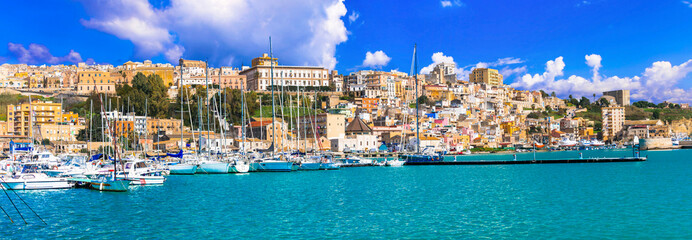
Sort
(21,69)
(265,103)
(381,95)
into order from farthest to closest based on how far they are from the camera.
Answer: (21,69)
(381,95)
(265,103)

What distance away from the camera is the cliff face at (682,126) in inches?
5394

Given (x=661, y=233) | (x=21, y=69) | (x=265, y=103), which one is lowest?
(x=661, y=233)

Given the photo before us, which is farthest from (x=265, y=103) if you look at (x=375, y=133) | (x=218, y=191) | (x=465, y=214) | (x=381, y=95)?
(x=465, y=214)

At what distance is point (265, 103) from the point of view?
10094cm

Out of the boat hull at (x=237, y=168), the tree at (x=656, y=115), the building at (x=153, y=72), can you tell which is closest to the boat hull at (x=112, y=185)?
the boat hull at (x=237, y=168)

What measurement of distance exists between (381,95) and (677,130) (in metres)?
70.1

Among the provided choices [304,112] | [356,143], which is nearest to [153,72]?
[356,143]

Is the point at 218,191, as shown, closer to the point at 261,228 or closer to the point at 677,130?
the point at 261,228

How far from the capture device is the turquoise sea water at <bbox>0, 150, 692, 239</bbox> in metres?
17.2

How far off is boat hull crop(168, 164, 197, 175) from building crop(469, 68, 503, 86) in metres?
137

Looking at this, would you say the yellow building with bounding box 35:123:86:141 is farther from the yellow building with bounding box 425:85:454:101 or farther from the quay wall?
the quay wall

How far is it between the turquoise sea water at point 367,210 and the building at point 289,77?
3213 inches

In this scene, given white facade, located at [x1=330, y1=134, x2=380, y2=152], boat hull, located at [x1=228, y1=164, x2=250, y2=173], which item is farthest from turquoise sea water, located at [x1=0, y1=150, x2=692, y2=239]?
white facade, located at [x1=330, y1=134, x2=380, y2=152]

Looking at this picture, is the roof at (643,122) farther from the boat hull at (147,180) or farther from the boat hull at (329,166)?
the boat hull at (147,180)
